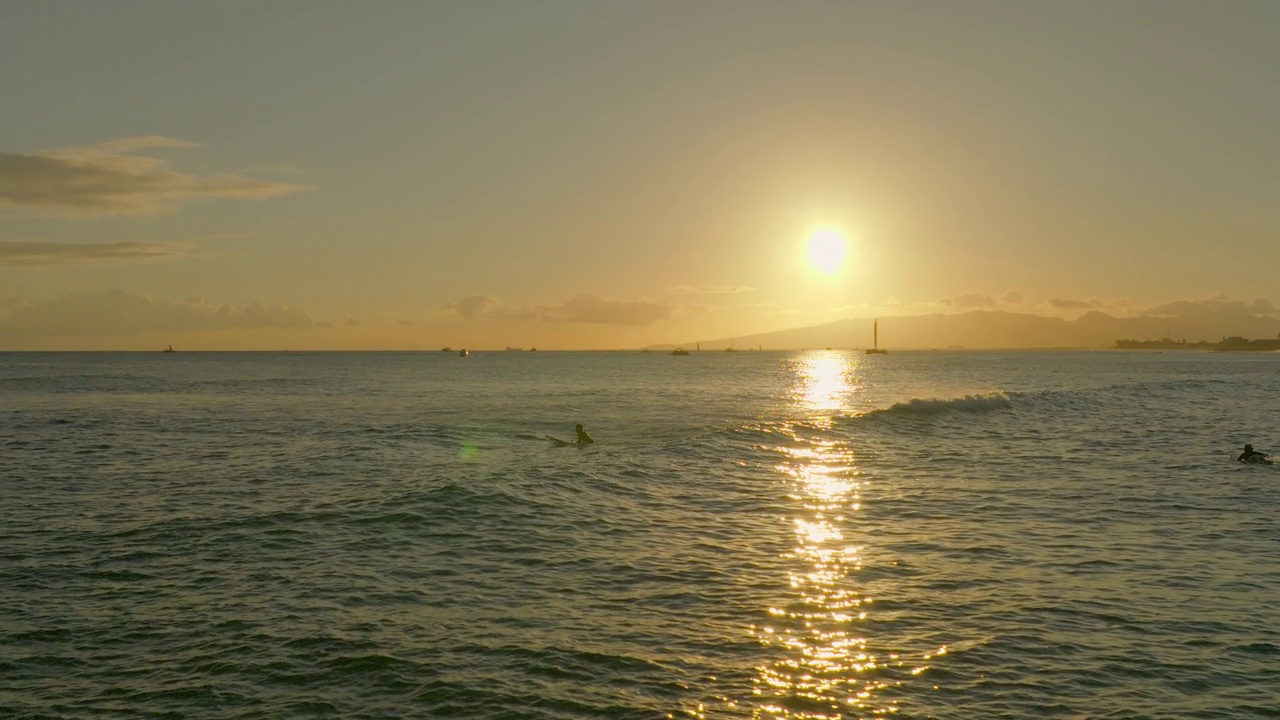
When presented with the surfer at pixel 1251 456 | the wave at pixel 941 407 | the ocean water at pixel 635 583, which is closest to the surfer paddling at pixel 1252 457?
the surfer at pixel 1251 456

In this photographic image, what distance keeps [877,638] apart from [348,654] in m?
8.96

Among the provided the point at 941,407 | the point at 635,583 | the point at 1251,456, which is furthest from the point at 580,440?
the point at 941,407

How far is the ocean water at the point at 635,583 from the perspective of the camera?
13.0 m

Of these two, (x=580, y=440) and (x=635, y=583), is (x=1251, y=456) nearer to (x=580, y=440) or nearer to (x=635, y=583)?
(x=580, y=440)

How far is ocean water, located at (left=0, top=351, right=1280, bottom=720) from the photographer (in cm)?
1297

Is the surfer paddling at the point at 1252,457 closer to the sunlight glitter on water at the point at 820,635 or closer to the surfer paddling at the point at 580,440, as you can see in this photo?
the sunlight glitter on water at the point at 820,635

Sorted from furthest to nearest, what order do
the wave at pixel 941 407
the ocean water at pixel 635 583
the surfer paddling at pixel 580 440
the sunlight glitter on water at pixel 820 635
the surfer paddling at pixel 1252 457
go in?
1. the wave at pixel 941 407
2. the surfer paddling at pixel 580 440
3. the surfer paddling at pixel 1252 457
4. the ocean water at pixel 635 583
5. the sunlight glitter on water at pixel 820 635

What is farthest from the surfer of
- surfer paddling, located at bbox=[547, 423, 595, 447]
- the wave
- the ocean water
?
surfer paddling, located at bbox=[547, 423, 595, 447]

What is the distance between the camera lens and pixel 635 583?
18734mm

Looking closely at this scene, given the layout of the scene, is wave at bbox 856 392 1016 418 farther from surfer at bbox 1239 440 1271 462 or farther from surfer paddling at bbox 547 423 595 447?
surfer at bbox 1239 440 1271 462

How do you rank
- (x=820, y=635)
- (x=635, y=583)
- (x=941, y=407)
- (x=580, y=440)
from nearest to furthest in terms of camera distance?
(x=820, y=635), (x=635, y=583), (x=580, y=440), (x=941, y=407)

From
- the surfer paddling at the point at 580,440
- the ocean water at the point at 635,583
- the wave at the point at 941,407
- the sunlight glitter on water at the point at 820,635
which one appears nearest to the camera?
the sunlight glitter on water at the point at 820,635

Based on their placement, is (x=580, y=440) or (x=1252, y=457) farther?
→ (x=580, y=440)

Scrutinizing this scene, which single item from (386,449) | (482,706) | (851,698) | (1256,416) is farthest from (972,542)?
(1256,416)
